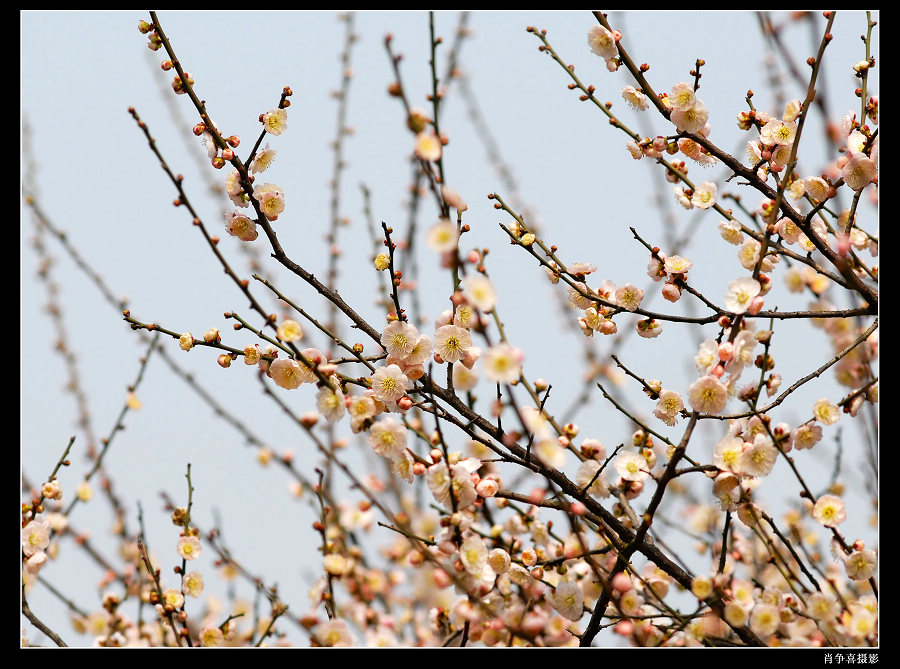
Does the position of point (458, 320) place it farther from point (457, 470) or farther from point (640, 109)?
point (640, 109)

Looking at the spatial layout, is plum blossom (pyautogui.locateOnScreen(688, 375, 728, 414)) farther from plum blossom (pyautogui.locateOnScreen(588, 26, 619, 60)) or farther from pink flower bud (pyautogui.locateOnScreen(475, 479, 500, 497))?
plum blossom (pyautogui.locateOnScreen(588, 26, 619, 60))

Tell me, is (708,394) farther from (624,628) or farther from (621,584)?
(624,628)

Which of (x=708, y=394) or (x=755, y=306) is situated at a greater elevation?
(x=755, y=306)

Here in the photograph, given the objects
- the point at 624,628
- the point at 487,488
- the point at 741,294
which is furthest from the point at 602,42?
the point at 624,628

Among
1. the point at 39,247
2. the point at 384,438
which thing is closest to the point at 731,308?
the point at 384,438

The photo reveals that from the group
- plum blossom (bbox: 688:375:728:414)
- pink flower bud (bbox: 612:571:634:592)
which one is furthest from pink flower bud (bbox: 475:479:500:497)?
plum blossom (bbox: 688:375:728:414)

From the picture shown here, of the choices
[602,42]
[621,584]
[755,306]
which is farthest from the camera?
[602,42]

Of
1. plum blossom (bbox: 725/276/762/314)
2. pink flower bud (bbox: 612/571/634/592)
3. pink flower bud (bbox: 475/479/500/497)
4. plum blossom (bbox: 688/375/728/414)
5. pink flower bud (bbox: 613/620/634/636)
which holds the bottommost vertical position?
pink flower bud (bbox: 613/620/634/636)

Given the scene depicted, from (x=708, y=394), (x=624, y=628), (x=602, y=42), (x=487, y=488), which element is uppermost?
(x=602, y=42)

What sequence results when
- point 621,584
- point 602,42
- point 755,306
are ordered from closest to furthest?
point 621,584 → point 755,306 → point 602,42

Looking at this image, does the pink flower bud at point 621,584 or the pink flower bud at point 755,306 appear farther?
the pink flower bud at point 755,306

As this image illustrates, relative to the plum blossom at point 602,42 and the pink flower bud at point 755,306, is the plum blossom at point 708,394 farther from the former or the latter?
the plum blossom at point 602,42

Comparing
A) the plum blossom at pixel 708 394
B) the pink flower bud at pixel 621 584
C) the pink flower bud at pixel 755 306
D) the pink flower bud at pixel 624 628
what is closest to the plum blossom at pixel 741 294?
the pink flower bud at pixel 755 306
